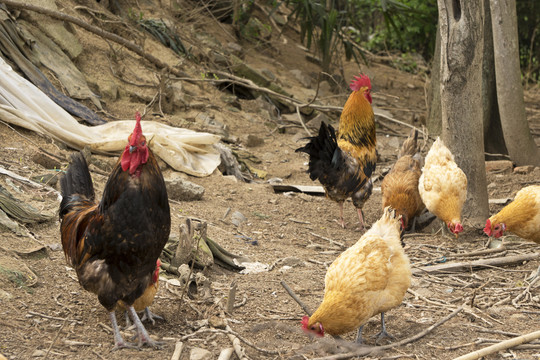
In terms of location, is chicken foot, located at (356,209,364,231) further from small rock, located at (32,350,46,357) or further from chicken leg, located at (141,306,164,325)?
small rock, located at (32,350,46,357)

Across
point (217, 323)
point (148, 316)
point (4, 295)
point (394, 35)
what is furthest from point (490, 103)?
point (394, 35)

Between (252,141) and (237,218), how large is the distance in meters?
3.50

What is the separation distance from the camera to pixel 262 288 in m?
4.92

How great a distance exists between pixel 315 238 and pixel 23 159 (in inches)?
133

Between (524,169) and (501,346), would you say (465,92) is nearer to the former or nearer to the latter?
(524,169)

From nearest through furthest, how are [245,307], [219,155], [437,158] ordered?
[245,307] → [437,158] → [219,155]

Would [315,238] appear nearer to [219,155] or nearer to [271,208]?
[271,208]

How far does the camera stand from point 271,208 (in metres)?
7.43

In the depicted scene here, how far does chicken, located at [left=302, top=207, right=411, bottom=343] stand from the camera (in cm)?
371

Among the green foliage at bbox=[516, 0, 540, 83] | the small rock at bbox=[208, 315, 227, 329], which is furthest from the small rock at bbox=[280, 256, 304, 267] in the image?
the green foliage at bbox=[516, 0, 540, 83]

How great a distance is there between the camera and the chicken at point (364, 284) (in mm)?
3707

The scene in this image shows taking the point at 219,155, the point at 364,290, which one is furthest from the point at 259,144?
the point at 364,290

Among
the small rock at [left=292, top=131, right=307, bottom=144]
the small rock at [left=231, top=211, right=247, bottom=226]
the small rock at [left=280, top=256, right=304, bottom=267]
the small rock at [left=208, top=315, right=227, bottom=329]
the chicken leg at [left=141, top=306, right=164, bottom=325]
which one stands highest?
the small rock at [left=208, top=315, right=227, bottom=329]

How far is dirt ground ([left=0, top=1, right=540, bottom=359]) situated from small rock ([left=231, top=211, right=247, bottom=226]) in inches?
2.8
